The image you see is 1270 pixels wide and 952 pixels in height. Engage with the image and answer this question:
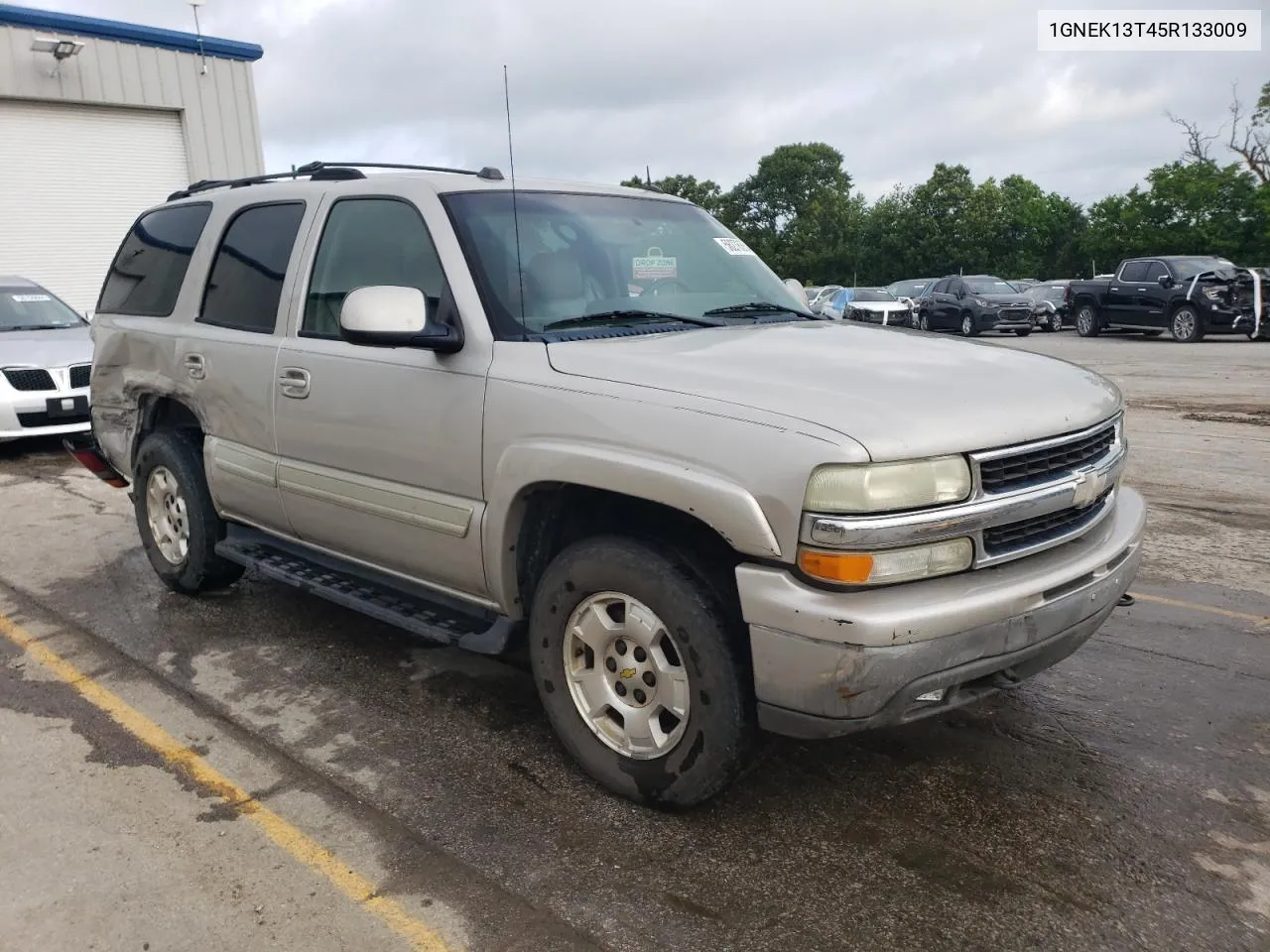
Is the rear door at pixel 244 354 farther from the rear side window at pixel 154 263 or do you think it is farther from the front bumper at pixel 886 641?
the front bumper at pixel 886 641

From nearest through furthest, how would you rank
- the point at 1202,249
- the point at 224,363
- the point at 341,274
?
1. the point at 341,274
2. the point at 224,363
3. the point at 1202,249

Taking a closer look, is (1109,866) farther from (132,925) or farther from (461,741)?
(132,925)

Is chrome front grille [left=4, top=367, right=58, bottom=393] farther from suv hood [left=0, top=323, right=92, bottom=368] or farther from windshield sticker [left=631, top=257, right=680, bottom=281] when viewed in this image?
windshield sticker [left=631, top=257, right=680, bottom=281]

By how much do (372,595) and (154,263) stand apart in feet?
7.99

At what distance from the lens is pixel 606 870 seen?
282 centimetres

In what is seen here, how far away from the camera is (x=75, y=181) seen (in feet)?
57.5

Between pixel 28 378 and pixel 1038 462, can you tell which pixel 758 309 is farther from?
pixel 28 378

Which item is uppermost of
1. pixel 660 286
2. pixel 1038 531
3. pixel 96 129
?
pixel 96 129

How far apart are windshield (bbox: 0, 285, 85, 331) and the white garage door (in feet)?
20.8

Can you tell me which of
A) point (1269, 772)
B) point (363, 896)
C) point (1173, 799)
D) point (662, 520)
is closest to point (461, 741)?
point (363, 896)

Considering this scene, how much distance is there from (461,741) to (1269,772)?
261 centimetres

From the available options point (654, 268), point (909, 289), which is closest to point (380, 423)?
point (654, 268)

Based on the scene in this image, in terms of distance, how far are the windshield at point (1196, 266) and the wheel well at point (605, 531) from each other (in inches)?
824

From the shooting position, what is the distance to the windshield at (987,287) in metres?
Answer: 25.0
